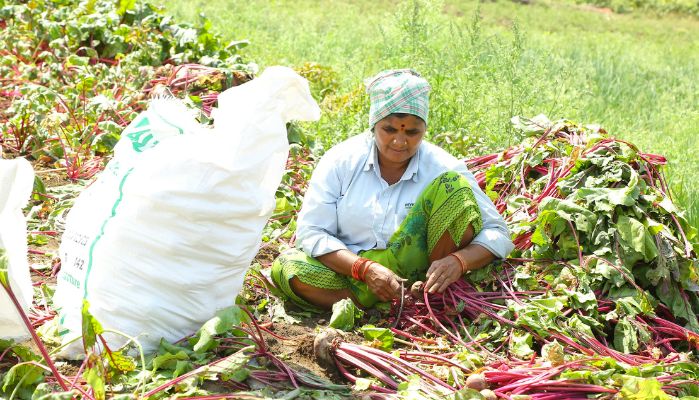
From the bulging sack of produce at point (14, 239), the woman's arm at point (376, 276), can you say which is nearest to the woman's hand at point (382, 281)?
the woman's arm at point (376, 276)

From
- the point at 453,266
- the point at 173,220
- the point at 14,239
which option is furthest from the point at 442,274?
the point at 14,239

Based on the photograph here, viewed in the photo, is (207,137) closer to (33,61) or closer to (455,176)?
(455,176)

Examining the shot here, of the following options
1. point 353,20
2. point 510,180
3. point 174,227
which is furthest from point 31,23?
point 353,20

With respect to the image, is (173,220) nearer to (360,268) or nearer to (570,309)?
(360,268)

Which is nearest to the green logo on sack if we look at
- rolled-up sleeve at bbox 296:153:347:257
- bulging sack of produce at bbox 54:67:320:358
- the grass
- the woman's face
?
bulging sack of produce at bbox 54:67:320:358

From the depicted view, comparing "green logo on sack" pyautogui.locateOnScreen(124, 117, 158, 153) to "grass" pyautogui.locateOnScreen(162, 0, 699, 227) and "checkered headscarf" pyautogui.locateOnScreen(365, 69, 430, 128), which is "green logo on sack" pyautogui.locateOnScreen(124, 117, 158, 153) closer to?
"checkered headscarf" pyautogui.locateOnScreen(365, 69, 430, 128)

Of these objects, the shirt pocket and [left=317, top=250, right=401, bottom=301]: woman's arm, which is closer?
[left=317, top=250, right=401, bottom=301]: woman's arm

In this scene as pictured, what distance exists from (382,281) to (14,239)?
1301mm

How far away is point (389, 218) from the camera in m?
3.69

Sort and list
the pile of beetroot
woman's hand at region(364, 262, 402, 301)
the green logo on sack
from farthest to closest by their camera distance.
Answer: woman's hand at region(364, 262, 402, 301) → the green logo on sack → the pile of beetroot

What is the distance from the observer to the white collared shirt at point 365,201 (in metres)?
3.69

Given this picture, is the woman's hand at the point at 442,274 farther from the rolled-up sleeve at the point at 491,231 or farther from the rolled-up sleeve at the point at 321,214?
the rolled-up sleeve at the point at 321,214

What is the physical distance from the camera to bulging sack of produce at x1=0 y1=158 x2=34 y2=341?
9.01 ft

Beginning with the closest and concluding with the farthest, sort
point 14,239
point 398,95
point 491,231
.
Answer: point 14,239, point 398,95, point 491,231
